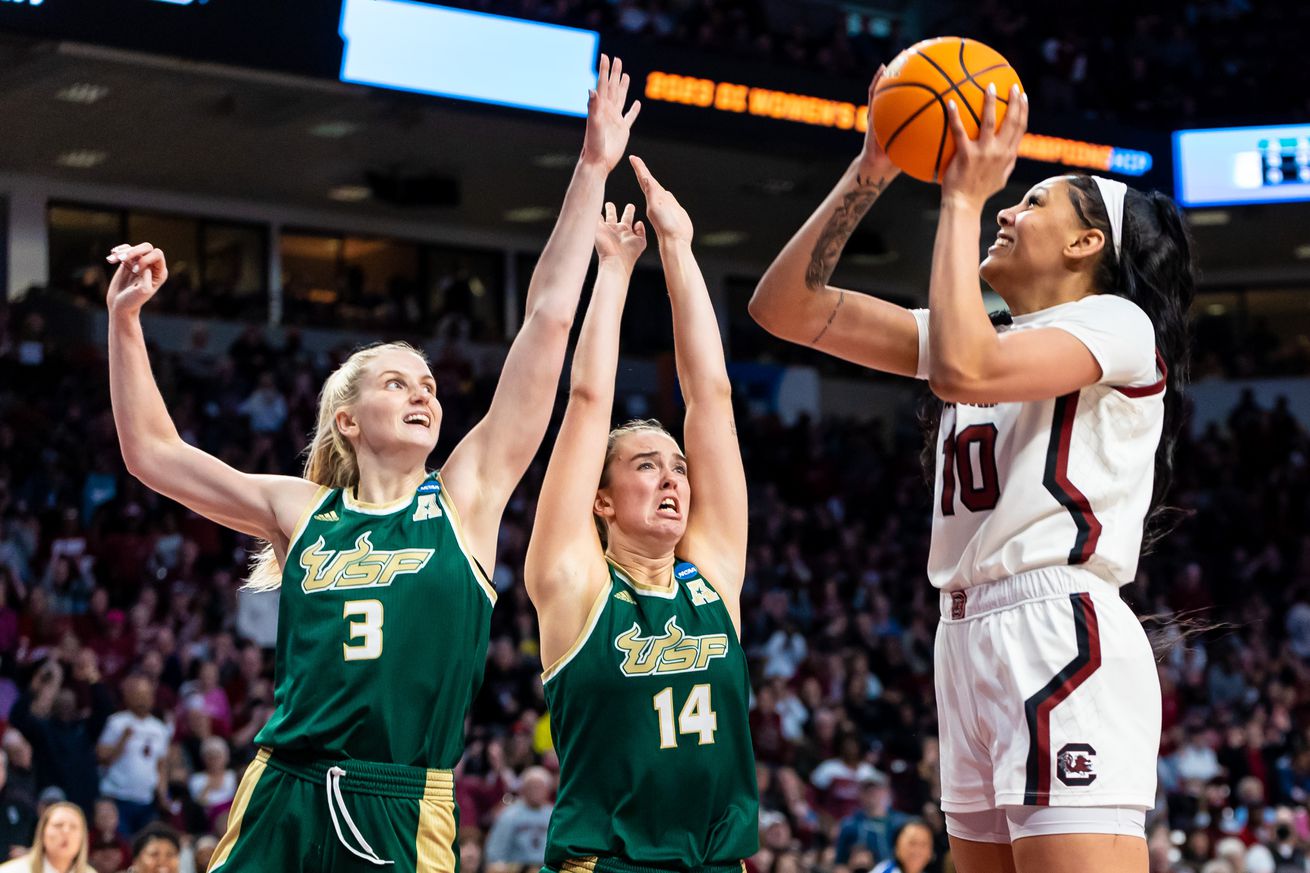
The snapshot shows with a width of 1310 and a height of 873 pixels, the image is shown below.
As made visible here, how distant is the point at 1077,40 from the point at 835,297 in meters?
18.6

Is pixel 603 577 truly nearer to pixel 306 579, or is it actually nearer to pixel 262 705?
pixel 306 579

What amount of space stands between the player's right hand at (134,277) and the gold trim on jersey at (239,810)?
1.09 meters

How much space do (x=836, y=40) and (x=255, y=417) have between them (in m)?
7.84

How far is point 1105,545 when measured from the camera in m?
3.07

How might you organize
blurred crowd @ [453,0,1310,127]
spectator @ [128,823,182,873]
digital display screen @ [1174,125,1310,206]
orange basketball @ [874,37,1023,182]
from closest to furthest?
orange basketball @ [874,37,1023,182], spectator @ [128,823,182,873], blurred crowd @ [453,0,1310,127], digital display screen @ [1174,125,1310,206]

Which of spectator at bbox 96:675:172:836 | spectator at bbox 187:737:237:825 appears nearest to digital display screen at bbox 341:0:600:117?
spectator at bbox 96:675:172:836

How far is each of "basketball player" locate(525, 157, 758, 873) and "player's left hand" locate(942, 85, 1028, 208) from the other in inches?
47.5

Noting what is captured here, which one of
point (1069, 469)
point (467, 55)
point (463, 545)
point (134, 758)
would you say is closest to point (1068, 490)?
point (1069, 469)

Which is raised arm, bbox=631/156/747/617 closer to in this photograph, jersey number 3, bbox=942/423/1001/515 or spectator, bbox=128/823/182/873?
jersey number 3, bbox=942/423/1001/515

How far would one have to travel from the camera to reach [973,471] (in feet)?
10.5

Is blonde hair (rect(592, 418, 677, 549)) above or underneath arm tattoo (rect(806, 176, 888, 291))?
underneath

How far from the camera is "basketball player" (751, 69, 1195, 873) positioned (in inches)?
116

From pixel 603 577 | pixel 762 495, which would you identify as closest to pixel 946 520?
pixel 603 577

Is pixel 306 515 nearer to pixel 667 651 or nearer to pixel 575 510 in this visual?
pixel 575 510
